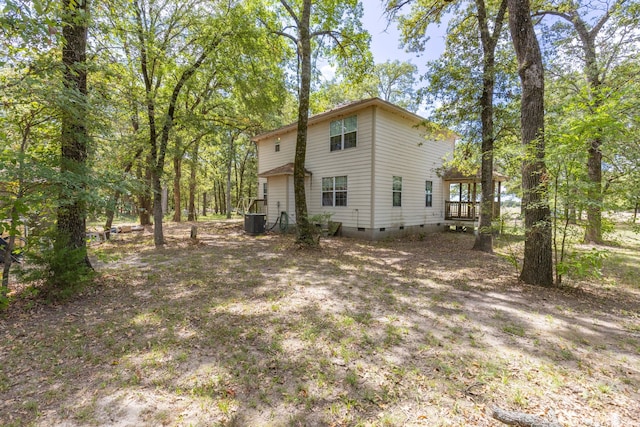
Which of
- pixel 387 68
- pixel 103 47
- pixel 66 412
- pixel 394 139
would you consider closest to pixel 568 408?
pixel 66 412

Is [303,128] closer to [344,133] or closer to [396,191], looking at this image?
[344,133]

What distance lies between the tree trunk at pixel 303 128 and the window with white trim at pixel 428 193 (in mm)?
7596

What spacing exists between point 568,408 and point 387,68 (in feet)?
90.8

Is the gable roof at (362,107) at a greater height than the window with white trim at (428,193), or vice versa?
the gable roof at (362,107)

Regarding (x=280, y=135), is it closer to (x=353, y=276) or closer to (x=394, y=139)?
(x=394, y=139)

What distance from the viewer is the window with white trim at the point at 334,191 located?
12.2 meters

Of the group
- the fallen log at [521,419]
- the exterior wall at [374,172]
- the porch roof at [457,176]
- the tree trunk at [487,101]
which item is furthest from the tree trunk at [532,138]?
the porch roof at [457,176]

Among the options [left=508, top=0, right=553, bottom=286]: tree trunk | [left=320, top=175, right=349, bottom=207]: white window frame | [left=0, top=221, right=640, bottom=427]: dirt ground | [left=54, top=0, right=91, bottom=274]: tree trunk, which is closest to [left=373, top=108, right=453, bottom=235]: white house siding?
[left=320, top=175, right=349, bottom=207]: white window frame

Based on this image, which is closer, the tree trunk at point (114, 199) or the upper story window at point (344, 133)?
the tree trunk at point (114, 199)

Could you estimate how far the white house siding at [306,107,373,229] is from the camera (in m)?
11.2

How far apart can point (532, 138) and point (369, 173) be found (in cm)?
612

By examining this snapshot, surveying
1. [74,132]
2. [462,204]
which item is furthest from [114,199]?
[462,204]

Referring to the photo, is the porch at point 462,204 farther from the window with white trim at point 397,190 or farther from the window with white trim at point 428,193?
the window with white trim at point 397,190

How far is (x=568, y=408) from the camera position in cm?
222
